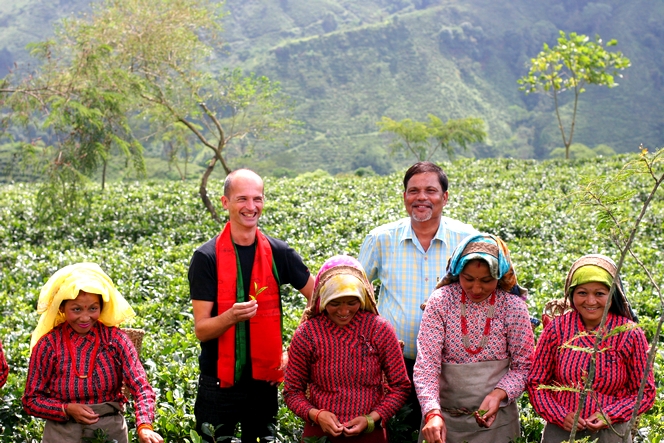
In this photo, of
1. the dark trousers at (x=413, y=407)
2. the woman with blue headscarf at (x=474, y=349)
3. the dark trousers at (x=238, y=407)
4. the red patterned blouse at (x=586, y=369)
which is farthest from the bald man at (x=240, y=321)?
the red patterned blouse at (x=586, y=369)

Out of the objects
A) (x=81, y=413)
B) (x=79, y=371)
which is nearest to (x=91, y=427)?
(x=81, y=413)

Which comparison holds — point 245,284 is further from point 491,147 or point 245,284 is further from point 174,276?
point 491,147

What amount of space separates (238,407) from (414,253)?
121 cm

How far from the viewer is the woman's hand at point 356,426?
3019mm

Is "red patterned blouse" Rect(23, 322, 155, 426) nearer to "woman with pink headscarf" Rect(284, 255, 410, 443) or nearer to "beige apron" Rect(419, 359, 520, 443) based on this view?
"woman with pink headscarf" Rect(284, 255, 410, 443)

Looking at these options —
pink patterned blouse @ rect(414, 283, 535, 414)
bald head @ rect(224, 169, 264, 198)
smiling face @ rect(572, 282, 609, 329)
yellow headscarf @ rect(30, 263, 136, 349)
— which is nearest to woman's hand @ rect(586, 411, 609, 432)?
pink patterned blouse @ rect(414, 283, 535, 414)

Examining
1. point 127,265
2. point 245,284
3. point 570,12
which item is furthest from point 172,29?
point 570,12

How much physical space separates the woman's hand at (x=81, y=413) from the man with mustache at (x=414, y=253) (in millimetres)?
1534

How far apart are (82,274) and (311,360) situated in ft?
3.69

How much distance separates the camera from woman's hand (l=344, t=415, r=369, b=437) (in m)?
3.02

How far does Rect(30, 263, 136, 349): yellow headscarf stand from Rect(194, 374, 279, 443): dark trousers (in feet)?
1.81

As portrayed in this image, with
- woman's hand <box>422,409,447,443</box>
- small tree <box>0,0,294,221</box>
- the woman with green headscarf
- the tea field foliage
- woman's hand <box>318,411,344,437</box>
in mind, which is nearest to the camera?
woman's hand <box>422,409,447,443</box>

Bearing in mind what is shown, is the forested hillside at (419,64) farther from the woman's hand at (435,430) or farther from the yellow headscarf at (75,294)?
the woman's hand at (435,430)

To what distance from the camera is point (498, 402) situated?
297cm
